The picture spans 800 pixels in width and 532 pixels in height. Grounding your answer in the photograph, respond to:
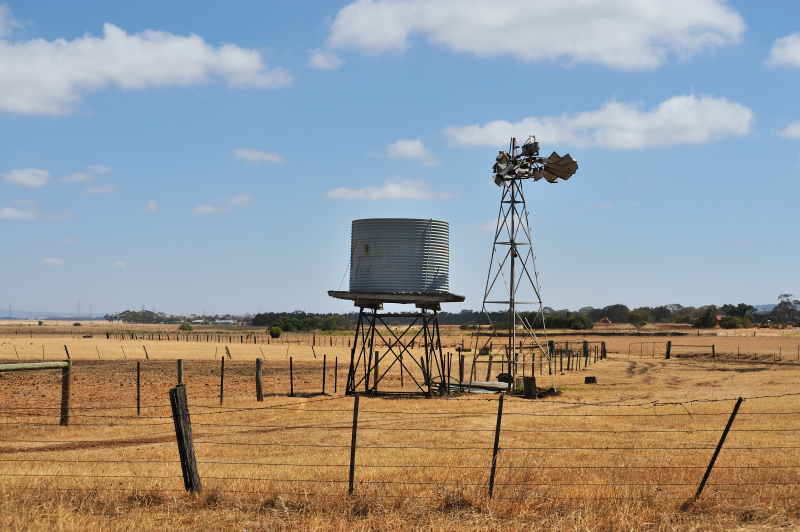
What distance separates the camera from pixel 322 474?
13.3 m

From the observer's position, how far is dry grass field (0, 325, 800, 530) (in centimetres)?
998

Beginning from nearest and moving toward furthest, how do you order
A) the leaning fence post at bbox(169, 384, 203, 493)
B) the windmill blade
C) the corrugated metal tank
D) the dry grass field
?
the dry grass field
the leaning fence post at bbox(169, 384, 203, 493)
the corrugated metal tank
the windmill blade

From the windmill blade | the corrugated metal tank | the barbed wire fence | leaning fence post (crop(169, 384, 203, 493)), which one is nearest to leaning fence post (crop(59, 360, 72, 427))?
the barbed wire fence

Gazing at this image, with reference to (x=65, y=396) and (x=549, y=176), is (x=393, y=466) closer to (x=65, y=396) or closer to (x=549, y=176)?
(x=65, y=396)

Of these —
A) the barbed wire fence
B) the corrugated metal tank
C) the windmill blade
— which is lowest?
the barbed wire fence

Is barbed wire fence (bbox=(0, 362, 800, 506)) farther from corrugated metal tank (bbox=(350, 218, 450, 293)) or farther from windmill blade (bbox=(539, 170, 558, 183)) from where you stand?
windmill blade (bbox=(539, 170, 558, 183))

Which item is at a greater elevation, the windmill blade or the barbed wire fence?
the windmill blade

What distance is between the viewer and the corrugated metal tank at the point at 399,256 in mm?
31109

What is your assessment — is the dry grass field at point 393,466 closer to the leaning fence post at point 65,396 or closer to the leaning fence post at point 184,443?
Answer: the leaning fence post at point 184,443

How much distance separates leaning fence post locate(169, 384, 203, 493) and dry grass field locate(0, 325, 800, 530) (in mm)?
231

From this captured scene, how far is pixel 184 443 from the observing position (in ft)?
36.1

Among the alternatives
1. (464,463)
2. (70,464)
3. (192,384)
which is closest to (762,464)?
(464,463)

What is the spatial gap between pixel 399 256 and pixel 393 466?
17284 millimetres

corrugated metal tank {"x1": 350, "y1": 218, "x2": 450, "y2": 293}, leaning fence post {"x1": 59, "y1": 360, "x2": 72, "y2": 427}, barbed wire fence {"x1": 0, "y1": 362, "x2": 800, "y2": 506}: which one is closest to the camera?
barbed wire fence {"x1": 0, "y1": 362, "x2": 800, "y2": 506}
